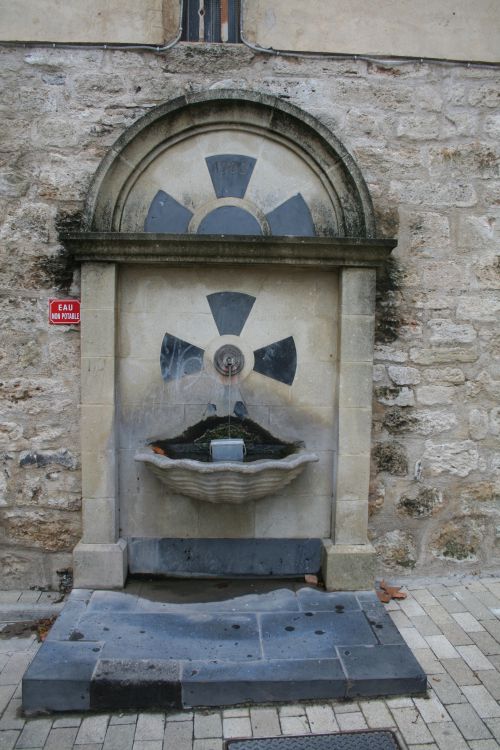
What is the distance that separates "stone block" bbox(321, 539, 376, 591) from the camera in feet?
12.8

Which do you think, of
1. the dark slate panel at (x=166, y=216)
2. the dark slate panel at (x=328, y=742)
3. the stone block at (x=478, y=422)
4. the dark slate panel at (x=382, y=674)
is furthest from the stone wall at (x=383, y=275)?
the dark slate panel at (x=328, y=742)

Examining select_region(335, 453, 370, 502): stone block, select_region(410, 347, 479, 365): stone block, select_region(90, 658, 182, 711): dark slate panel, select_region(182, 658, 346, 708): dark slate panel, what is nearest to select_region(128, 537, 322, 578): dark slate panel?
select_region(335, 453, 370, 502): stone block

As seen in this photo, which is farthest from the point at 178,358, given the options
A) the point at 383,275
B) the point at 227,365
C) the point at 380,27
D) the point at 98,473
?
the point at 380,27

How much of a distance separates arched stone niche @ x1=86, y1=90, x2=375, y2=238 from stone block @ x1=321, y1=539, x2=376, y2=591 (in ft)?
6.95

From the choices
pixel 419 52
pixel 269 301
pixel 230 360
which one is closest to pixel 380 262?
pixel 269 301

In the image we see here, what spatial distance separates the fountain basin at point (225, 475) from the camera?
133 inches

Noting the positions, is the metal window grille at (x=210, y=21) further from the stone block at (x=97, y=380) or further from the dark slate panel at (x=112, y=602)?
the dark slate panel at (x=112, y=602)

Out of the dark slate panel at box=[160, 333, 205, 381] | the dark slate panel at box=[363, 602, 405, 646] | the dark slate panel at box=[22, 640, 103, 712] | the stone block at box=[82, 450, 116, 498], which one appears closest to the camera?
the dark slate panel at box=[22, 640, 103, 712]

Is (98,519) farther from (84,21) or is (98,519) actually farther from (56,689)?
(84,21)

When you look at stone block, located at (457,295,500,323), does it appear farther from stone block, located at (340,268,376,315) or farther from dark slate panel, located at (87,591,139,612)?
dark slate panel, located at (87,591,139,612)

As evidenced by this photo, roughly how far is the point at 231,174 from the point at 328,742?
3.32 metres

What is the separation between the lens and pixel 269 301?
3.96m

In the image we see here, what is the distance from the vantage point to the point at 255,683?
2.97m

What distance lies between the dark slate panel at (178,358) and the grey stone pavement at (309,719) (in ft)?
6.21
